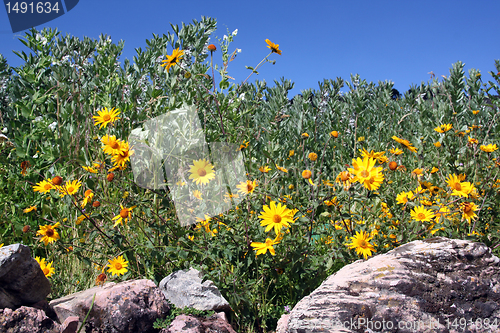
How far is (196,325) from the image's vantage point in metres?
1.84

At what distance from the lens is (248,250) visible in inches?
76.6

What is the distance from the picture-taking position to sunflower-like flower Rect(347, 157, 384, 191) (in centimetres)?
176

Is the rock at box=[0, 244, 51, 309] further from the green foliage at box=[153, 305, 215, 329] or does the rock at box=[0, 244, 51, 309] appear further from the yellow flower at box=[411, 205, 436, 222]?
the yellow flower at box=[411, 205, 436, 222]

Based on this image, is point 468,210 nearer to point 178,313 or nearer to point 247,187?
point 247,187

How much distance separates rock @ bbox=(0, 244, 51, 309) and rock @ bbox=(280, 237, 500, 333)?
59.0 inches

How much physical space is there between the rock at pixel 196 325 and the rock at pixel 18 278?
819 mm

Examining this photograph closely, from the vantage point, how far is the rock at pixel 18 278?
1897mm

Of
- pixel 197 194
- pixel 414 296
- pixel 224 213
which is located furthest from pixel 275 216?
pixel 197 194

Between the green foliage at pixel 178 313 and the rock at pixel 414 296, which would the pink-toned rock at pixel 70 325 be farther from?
the rock at pixel 414 296

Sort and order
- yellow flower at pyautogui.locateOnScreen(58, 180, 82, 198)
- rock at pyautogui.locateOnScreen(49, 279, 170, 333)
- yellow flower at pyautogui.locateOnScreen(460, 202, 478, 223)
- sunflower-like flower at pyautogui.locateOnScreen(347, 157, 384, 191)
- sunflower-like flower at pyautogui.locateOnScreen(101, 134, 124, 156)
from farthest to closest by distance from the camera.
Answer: yellow flower at pyautogui.locateOnScreen(58, 180, 82, 198) → yellow flower at pyautogui.locateOnScreen(460, 202, 478, 223) → sunflower-like flower at pyautogui.locateOnScreen(101, 134, 124, 156) → rock at pyautogui.locateOnScreen(49, 279, 170, 333) → sunflower-like flower at pyautogui.locateOnScreen(347, 157, 384, 191)

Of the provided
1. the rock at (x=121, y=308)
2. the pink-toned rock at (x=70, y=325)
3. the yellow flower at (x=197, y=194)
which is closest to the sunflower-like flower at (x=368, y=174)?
the yellow flower at (x=197, y=194)

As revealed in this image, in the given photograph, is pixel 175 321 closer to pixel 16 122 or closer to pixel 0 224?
pixel 0 224

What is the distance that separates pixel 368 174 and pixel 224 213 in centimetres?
88

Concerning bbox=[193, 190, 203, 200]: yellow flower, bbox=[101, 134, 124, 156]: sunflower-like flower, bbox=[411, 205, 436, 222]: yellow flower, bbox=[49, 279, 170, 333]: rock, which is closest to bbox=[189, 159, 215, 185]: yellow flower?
bbox=[193, 190, 203, 200]: yellow flower
